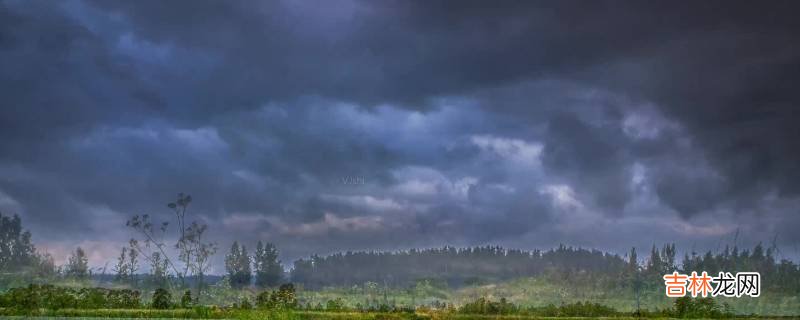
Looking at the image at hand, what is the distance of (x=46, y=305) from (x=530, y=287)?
4170 cm

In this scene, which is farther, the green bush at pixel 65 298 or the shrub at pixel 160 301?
the shrub at pixel 160 301

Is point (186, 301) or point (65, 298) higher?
point (65, 298)

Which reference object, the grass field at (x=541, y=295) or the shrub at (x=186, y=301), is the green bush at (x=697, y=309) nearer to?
the grass field at (x=541, y=295)

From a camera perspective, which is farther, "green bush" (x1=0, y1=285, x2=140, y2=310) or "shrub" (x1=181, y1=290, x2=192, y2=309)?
"shrub" (x1=181, y1=290, x2=192, y2=309)

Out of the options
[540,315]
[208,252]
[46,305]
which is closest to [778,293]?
[540,315]

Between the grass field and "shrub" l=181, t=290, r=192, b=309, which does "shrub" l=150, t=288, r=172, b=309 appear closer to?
"shrub" l=181, t=290, r=192, b=309

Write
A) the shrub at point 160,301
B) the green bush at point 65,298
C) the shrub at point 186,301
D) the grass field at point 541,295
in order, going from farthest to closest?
1. the grass field at point 541,295
2. the shrub at point 186,301
3. the shrub at point 160,301
4. the green bush at point 65,298

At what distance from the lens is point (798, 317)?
44250 millimetres

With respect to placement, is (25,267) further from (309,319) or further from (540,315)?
(540,315)

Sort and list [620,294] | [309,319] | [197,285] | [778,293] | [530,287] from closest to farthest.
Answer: [309,319] → [197,285] → [778,293] → [620,294] → [530,287]

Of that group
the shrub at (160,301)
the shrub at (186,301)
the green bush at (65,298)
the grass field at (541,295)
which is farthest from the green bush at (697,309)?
the green bush at (65,298)

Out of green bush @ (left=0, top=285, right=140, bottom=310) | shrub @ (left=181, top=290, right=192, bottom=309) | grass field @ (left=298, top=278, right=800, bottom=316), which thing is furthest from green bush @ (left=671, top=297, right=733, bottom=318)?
green bush @ (left=0, top=285, right=140, bottom=310)

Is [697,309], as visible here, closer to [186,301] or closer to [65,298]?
[186,301]

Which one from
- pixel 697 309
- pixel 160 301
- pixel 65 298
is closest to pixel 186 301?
pixel 160 301
